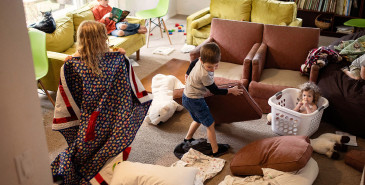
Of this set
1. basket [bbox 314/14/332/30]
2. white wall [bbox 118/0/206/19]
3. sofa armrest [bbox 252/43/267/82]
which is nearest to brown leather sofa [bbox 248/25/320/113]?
sofa armrest [bbox 252/43/267/82]

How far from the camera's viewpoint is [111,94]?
287cm

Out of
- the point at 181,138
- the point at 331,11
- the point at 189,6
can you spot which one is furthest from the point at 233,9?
the point at 181,138

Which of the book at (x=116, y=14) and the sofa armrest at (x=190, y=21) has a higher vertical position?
the book at (x=116, y=14)

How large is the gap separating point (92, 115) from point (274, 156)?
1398 mm

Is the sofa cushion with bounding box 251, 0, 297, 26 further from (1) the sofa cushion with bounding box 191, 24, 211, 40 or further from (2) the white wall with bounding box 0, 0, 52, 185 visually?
(2) the white wall with bounding box 0, 0, 52, 185

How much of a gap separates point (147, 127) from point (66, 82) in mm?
1239

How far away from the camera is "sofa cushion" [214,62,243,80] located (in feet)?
13.5

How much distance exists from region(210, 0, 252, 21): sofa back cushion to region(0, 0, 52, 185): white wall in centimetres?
457

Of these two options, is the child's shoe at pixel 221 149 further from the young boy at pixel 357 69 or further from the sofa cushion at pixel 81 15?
the sofa cushion at pixel 81 15

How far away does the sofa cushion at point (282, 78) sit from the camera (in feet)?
13.1

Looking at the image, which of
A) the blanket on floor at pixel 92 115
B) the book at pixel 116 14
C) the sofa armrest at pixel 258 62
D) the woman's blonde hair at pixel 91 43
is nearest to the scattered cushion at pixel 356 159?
the sofa armrest at pixel 258 62

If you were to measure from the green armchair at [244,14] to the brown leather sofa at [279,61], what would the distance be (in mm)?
1266

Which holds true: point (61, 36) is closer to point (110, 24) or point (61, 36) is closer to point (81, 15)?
point (81, 15)

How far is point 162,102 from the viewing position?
3906 millimetres
